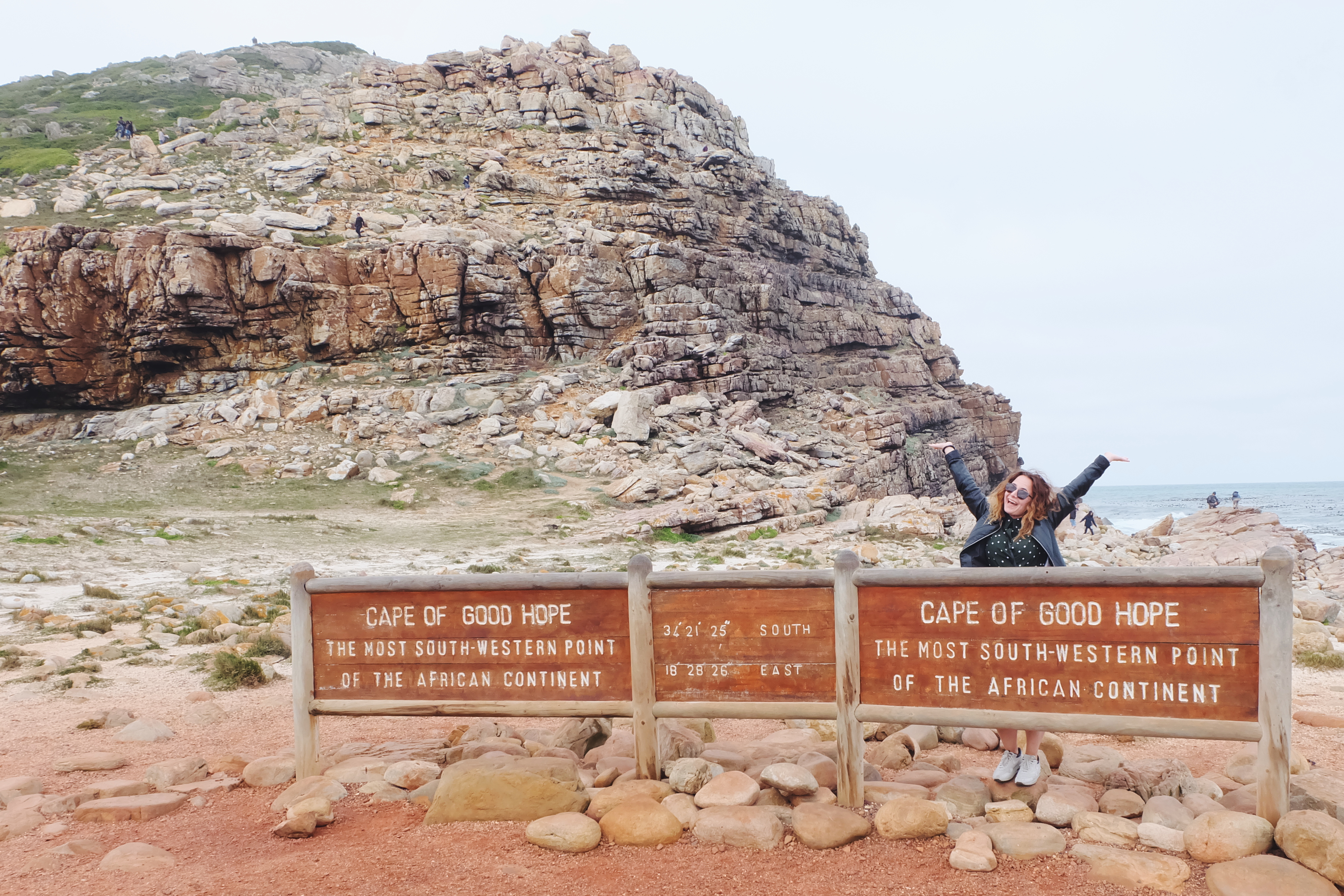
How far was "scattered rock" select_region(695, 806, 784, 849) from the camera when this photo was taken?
4.04 metres

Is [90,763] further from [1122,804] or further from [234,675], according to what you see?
[1122,804]

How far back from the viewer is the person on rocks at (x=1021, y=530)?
475 cm

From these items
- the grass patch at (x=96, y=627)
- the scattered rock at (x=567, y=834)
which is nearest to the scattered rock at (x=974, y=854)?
the scattered rock at (x=567, y=834)

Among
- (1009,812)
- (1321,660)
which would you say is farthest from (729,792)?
(1321,660)

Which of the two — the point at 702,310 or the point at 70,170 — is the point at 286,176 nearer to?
the point at 70,170

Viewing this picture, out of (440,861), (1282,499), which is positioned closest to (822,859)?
(440,861)

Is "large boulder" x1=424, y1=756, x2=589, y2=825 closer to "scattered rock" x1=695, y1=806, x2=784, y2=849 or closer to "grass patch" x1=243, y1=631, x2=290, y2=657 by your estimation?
"scattered rock" x1=695, y1=806, x2=784, y2=849

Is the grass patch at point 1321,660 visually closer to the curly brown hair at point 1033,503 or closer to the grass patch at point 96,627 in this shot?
the curly brown hair at point 1033,503

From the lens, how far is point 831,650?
4.38 m

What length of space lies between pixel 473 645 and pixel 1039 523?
362cm

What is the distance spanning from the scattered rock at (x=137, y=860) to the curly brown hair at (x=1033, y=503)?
5069 mm

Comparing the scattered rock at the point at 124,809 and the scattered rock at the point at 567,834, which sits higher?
the scattered rock at the point at 567,834

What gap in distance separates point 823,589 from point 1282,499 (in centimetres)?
13787

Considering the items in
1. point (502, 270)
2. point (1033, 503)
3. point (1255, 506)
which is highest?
point (502, 270)
